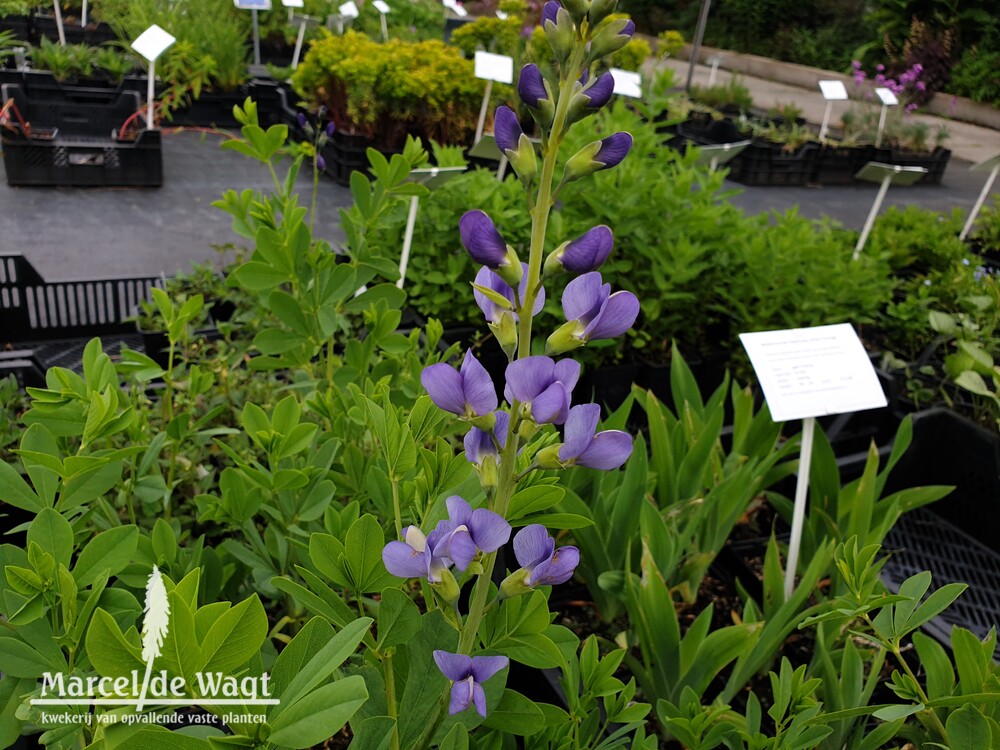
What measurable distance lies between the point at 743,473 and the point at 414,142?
2.96 ft

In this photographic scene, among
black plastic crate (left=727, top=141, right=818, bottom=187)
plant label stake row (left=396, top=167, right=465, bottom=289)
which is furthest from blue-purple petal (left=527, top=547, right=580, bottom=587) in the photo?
black plastic crate (left=727, top=141, right=818, bottom=187)

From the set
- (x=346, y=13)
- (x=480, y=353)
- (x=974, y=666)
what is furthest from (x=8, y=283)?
(x=346, y=13)

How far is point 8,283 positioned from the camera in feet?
7.32

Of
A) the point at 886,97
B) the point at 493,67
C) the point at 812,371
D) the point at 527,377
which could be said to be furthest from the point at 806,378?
the point at 886,97

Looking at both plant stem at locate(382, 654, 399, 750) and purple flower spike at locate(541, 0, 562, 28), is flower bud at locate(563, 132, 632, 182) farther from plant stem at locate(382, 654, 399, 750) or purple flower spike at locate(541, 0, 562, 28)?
plant stem at locate(382, 654, 399, 750)

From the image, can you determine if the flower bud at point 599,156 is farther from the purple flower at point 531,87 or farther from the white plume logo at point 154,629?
the white plume logo at point 154,629

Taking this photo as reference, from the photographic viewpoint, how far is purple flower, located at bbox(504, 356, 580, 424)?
60 cm

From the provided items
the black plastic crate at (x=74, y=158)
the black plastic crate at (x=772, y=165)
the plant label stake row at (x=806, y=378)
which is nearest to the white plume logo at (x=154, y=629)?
the plant label stake row at (x=806, y=378)

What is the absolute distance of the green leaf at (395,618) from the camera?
68cm

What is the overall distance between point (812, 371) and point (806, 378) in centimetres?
2

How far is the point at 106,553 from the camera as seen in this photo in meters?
0.79

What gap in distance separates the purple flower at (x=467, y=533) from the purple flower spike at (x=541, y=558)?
0.17 ft

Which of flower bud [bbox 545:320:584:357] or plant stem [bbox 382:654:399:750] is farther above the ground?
flower bud [bbox 545:320:584:357]

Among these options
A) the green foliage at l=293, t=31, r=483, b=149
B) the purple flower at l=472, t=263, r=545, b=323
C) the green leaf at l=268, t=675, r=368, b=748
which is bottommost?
the green foliage at l=293, t=31, r=483, b=149
